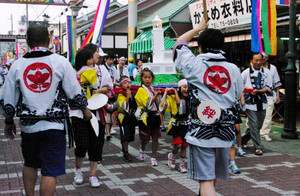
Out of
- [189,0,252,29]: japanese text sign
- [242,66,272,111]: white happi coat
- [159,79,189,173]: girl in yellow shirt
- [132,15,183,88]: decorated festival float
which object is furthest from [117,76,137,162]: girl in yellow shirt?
[189,0,252,29]: japanese text sign

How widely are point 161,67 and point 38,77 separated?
4271 mm

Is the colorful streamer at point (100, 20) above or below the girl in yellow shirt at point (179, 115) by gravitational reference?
above

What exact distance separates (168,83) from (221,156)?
3.22 metres

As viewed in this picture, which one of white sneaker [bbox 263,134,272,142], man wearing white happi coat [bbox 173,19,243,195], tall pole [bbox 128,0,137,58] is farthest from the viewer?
tall pole [bbox 128,0,137,58]

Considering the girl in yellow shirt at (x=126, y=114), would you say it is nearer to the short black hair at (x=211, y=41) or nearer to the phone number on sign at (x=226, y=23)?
the short black hair at (x=211, y=41)

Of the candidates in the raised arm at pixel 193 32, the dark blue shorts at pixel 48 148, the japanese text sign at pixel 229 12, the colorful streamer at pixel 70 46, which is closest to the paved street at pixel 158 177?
the dark blue shorts at pixel 48 148

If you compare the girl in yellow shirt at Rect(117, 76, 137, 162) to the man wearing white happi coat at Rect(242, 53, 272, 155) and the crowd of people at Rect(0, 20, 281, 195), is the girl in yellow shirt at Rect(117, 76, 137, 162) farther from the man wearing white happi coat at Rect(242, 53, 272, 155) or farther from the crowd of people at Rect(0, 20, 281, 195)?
the crowd of people at Rect(0, 20, 281, 195)

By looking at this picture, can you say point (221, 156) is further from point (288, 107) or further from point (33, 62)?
point (288, 107)

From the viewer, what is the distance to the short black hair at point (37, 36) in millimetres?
3549

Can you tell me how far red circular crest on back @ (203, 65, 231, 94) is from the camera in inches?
Result: 128

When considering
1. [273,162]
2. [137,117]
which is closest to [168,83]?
[137,117]

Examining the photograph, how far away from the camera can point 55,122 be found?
11.4 feet

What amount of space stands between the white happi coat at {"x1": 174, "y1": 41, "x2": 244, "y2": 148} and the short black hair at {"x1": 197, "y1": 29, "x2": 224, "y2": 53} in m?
0.08

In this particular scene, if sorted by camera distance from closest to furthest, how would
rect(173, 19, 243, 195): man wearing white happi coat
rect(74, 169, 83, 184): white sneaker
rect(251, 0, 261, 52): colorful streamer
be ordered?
rect(173, 19, 243, 195): man wearing white happi coat, rect(74, 169, 83, 184): white sneaker, rect(251, 0, 261, 52): colorful streamer
